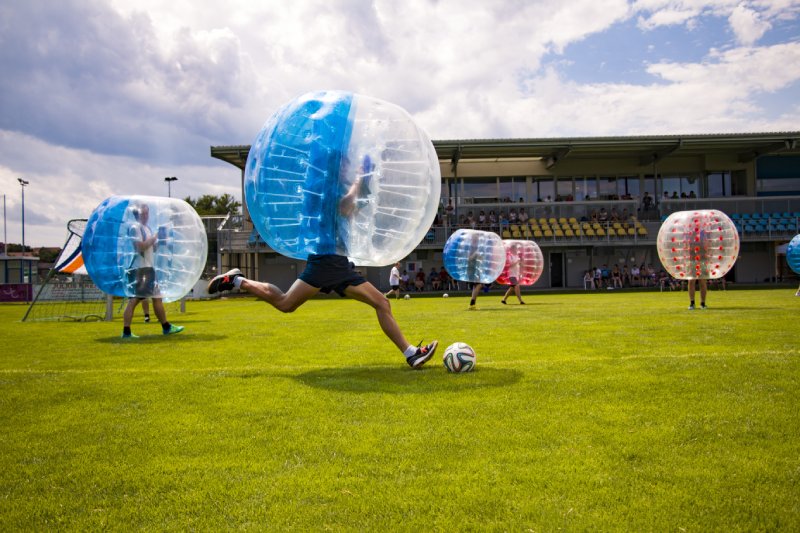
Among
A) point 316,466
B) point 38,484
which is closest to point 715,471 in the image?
point 316,466

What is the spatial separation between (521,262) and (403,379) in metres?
18.7

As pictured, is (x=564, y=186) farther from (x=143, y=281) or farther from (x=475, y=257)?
(x=143, y=281)

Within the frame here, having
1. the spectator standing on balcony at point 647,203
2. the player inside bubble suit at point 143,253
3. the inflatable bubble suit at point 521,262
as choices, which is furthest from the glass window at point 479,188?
the player inside bubble suit at point 143,253

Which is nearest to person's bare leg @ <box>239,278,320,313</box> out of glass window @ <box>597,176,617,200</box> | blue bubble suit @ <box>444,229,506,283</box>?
blue bubble suit @ <box>444,229,506,283</box>

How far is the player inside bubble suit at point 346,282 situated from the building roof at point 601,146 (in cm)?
3279

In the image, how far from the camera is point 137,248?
34.0ft

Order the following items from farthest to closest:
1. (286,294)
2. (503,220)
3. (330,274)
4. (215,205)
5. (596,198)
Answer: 1. (215,205)
2. (596,198)
3. (503,220)
4. (286,294)
5. (330,274)

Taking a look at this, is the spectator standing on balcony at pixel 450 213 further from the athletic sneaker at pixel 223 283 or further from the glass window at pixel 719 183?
the athletic sneaker at pixel 223 283

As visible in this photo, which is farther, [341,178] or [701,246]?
[701,246]

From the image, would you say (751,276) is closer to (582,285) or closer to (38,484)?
(582,285)

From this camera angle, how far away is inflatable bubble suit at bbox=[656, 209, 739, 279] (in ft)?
50.2

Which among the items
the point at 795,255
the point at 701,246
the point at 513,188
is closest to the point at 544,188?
the point at 513,188

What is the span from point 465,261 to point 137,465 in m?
17.0

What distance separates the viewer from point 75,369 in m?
7.23
